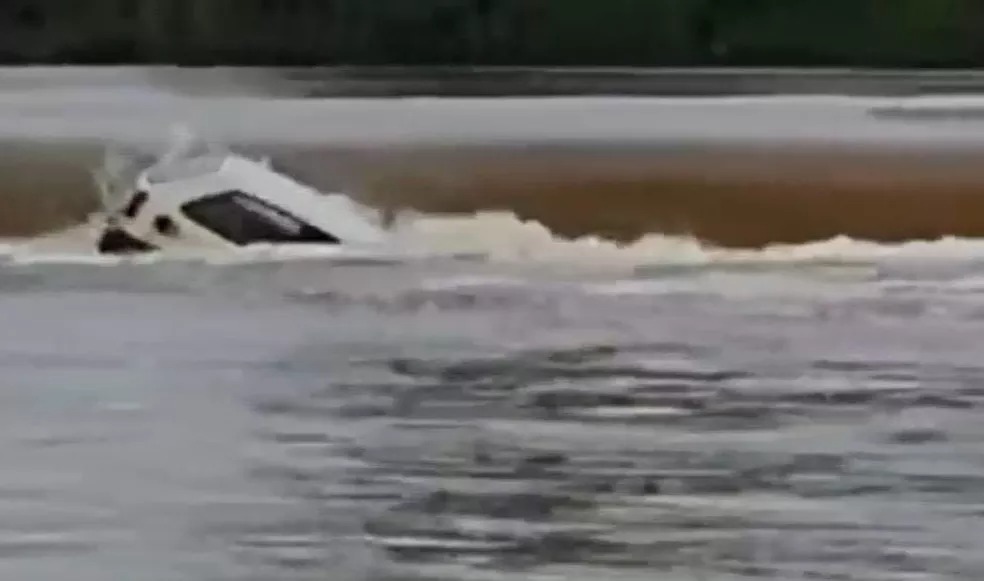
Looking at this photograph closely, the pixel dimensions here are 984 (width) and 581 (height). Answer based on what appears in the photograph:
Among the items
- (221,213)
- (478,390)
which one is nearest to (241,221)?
(221,213)

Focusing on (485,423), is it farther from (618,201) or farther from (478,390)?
(618,201)

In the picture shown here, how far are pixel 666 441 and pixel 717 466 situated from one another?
0.03 metres

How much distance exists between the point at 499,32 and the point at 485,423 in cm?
25

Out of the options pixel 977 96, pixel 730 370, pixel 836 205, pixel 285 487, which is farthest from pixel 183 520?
pixel 977 96

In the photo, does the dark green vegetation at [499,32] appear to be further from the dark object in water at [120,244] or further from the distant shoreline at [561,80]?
the dark object in water at [120,244]

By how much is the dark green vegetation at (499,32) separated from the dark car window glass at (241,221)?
0.29 ft

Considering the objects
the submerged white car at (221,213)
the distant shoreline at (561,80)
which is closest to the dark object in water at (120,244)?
the submerged white car at (221,213)

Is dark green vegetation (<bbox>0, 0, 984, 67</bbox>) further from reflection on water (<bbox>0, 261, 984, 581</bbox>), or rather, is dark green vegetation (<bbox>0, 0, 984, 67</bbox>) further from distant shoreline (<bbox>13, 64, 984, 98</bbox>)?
reflection on water (<bbox>0, 261, 984, 581</bbox>)

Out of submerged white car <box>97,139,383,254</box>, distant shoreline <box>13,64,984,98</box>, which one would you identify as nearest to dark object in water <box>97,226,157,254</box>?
submerged white car <box>97,139,383,254</box>

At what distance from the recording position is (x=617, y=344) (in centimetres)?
89

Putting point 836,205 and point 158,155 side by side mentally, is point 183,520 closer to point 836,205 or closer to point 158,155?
point 158,155

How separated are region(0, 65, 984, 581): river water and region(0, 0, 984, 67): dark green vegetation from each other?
1.2 inches

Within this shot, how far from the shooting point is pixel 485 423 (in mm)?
880

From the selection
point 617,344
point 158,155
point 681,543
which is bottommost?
point 681,543
